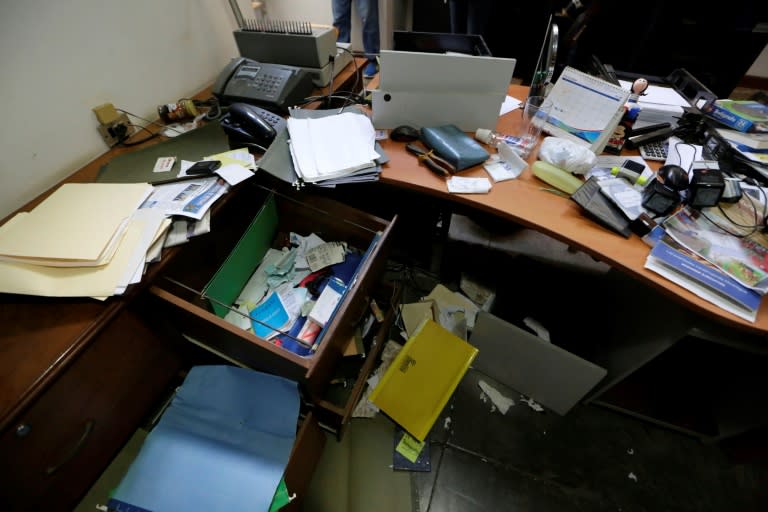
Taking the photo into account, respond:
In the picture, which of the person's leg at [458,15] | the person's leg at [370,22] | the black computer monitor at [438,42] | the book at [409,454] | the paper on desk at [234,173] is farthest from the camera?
the person's leg at [370,22]

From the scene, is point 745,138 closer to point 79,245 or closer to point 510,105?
point 510,105

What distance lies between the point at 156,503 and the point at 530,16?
3.42 metres

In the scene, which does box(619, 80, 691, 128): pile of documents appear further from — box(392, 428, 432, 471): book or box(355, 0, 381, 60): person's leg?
box(355, 0, 381, 60): person's leg

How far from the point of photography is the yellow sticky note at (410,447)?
111 centimetres

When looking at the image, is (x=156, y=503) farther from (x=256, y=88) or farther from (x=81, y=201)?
(x=256, y=88)

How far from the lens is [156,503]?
0.72 metres

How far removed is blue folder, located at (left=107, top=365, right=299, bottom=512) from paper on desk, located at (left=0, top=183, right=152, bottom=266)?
420 mm

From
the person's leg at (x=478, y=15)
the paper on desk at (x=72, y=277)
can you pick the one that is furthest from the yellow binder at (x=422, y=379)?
the person's leg at (x=478, y=15)

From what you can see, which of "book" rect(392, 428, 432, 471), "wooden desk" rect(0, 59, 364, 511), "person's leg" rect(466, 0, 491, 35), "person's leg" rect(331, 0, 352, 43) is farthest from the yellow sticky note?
"person's leg" rect(331, 0, 352, 43)

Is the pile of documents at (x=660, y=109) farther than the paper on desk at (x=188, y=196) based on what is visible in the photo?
Yes

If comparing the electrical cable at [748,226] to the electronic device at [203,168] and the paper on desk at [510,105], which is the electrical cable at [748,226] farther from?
the electronic device at [203,168]

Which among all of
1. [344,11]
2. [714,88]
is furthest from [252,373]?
[714,88]

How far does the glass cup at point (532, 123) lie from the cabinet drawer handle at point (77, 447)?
1.40m

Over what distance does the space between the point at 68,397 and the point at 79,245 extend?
327 millimetres
